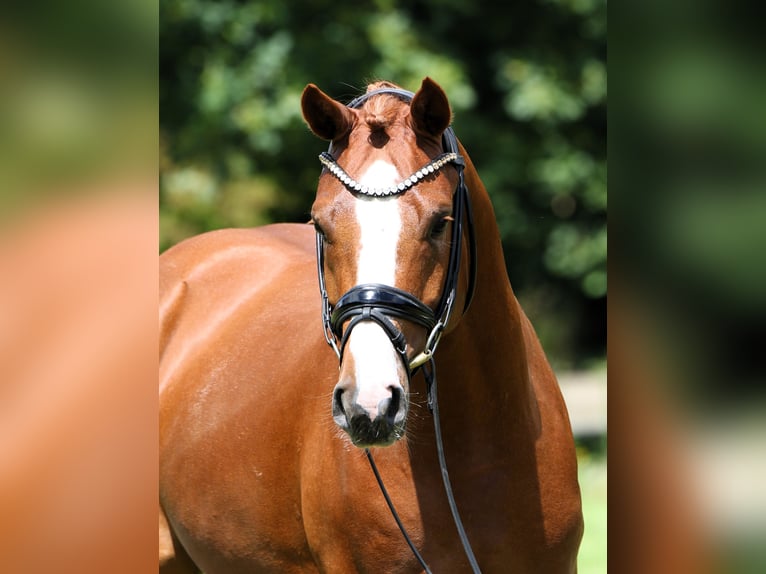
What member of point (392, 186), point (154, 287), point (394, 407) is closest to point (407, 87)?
point (392, 186)

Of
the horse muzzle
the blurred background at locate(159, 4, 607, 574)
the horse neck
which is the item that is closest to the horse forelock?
the horse neck

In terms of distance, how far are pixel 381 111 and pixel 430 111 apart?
13cm

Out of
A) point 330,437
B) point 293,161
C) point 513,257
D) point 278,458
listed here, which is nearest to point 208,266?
point 278,458

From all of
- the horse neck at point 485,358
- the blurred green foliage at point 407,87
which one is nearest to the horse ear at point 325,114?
the horse neck at point 485,358

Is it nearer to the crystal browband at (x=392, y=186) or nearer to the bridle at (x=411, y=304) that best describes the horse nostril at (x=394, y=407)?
the bridle at (x=411, y=304)

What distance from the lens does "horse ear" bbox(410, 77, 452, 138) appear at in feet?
7.30

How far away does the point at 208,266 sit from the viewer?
430 cm

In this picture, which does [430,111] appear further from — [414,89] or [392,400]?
[414,89]

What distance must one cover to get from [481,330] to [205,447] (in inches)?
55.9

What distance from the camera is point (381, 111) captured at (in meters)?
2.32

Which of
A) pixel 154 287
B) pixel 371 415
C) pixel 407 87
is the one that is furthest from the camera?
pixel 407 87

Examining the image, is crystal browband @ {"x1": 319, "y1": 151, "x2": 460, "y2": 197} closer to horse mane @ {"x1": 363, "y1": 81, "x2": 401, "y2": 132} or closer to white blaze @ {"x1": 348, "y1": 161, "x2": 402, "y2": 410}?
white blaze @ {"x1": 348, "y1": 161, "x2": 402, "y2": 410}

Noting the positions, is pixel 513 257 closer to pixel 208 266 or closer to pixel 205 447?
pixel 208 266

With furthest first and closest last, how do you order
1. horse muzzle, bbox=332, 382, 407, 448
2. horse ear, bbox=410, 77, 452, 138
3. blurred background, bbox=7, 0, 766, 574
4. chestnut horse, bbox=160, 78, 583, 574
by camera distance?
horse ear, bbox=410, 77, 452, 138 → chestnut horse, bbox=160, 78, 583, 574 → horse muzzle, bbox=332, 382, 407, 448 → blurred background, bbox=7, 0, 766, 574
